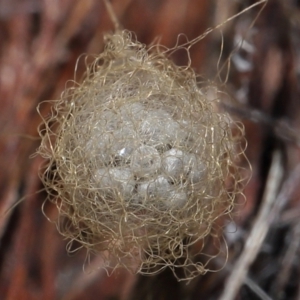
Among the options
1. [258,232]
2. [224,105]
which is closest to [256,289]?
[258,232]

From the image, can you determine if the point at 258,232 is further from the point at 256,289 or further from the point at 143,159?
the point at 143,159

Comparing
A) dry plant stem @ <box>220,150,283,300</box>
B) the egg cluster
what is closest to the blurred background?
dry plant stem @ <box>220,150,283,300</box>

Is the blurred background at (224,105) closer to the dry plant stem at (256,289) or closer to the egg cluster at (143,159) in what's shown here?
the dry plant stem at (256,289)

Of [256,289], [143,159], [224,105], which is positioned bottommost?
[256,289]

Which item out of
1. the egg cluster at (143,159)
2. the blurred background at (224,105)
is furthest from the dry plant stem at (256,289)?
the egg cluster at (143,159)

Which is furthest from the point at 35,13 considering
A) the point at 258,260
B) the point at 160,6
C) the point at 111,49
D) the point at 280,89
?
the point at 258,260

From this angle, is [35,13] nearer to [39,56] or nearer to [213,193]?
[39,56]
